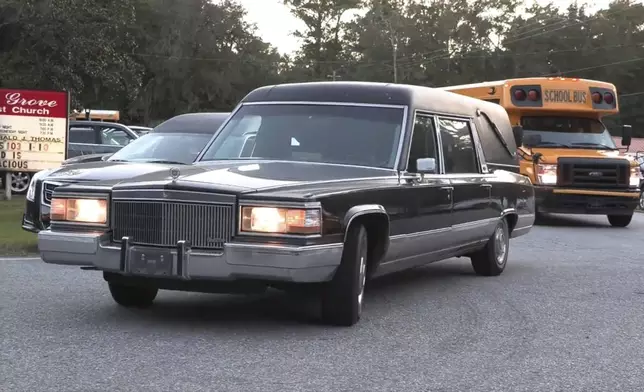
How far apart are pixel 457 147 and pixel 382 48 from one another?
68292mm

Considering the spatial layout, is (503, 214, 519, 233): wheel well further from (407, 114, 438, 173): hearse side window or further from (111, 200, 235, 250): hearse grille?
(111, 200, 235, 250): hearse grille

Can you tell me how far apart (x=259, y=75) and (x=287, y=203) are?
62179mm

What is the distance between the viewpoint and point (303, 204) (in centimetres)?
588

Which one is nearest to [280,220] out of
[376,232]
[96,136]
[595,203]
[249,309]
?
[376,232]

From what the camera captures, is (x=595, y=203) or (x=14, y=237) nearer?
(x=14, y=237)

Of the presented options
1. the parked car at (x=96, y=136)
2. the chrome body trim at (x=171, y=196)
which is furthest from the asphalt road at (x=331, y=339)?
the parked car at (x=96, y=136)

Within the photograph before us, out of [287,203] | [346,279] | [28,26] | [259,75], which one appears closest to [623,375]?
[346,279]

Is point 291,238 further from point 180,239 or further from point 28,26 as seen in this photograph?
point 28,26

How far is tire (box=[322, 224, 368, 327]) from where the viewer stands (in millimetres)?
6328

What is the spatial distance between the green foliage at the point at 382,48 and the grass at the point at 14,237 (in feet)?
126

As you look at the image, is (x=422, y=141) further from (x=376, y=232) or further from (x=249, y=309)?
(x=249, y=309)

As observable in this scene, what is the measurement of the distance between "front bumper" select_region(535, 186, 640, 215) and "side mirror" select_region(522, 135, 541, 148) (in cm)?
82

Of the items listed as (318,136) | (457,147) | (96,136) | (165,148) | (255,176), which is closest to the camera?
(255,176)

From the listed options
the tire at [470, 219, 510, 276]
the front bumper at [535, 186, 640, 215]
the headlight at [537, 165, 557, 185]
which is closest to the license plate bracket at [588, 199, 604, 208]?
the front bumper at [535, 186, 640, 215]
